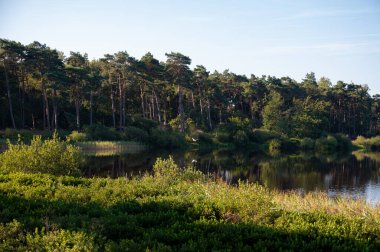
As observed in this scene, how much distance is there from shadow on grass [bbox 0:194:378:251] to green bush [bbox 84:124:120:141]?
4540 centimetres

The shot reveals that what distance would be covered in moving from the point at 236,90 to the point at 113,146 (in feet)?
144

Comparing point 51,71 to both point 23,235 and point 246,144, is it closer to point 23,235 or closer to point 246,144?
point 246,144

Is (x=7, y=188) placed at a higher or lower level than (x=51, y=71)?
lower

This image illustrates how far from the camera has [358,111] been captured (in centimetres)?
9875

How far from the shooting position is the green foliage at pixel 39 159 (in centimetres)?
1491

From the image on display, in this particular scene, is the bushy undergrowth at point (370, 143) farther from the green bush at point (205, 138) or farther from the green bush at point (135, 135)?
the green bush at point (135, 135)

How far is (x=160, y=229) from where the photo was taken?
6.77 metres

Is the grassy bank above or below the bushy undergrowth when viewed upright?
above

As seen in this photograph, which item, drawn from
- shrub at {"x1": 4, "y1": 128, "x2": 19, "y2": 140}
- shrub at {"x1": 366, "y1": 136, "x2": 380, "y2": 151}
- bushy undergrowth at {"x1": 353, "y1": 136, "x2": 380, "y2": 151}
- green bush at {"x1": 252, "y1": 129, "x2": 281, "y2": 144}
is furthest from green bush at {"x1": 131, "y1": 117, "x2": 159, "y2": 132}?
shrub at {"x1": 366, "y1": 136, "x2": 380, "y2": 151}

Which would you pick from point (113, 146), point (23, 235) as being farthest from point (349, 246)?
point (113, 146)

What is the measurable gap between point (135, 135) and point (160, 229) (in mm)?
51552

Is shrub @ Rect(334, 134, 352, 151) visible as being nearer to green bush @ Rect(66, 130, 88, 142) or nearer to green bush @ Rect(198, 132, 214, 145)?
green bush @ Rect(198, 132, 214, 145)

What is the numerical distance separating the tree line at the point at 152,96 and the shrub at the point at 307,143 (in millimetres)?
4648

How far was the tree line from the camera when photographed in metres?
55.2
